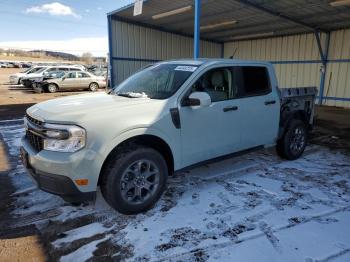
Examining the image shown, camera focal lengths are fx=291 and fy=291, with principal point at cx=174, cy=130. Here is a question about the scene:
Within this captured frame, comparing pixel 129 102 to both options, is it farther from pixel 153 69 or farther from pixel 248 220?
pixel 248 220

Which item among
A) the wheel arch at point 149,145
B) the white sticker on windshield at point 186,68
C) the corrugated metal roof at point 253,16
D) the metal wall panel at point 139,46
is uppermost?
the corrugated metal roof at point 253,16

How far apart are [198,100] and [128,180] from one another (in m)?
1.30

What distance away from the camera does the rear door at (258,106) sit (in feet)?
14.9

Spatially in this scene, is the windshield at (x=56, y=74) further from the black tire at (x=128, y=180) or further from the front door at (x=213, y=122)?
the black tire at (x=128, y=180)

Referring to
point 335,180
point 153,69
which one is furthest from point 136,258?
point 335,180

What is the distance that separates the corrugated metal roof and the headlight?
10.3 metres

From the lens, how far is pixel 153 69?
183 inches

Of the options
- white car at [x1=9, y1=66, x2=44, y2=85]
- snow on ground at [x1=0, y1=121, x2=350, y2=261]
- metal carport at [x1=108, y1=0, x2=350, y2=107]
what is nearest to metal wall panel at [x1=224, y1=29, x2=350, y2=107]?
metal carport at [x1=108, y1=0, x2=350, y2=107]

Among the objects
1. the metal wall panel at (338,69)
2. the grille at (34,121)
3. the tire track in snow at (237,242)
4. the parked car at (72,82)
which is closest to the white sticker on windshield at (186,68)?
the grille at (34,121)

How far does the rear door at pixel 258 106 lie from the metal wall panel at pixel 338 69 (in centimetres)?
1200

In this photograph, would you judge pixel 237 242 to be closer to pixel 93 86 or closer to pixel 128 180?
pixel 128 180

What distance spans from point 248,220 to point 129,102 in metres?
2.00

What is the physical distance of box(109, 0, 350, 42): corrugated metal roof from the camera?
11.6 meters

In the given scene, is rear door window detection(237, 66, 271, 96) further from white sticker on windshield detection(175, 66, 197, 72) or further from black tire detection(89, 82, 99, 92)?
black tire detection(89, 82, 99, 92)
